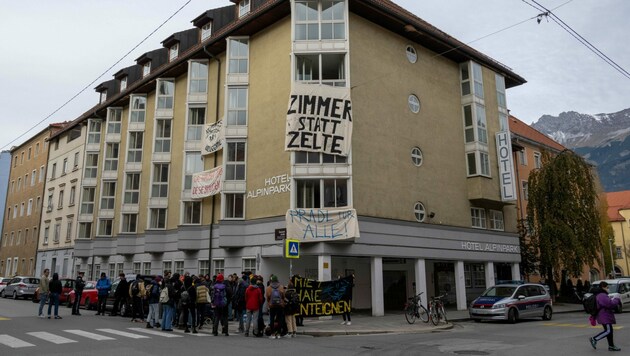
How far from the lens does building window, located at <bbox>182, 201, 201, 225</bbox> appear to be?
28.6 metres

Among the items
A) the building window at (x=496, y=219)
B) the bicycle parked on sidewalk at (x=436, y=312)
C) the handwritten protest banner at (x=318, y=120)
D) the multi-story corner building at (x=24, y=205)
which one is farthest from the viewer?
the multi-story corner building at (x=24, y=205)

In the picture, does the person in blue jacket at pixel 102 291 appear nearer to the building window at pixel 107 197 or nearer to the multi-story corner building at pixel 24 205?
the building window at pixel 107 197

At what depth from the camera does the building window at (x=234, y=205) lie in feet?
85.1

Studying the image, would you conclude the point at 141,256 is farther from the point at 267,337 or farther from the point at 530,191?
the point at 530,191

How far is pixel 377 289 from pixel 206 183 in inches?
440

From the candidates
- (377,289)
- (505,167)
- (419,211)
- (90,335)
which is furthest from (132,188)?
(505,167)

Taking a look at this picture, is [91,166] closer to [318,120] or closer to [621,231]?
[318,120]

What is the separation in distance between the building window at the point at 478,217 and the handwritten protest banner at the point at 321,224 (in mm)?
11065

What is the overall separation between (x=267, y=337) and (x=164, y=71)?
22709 mm

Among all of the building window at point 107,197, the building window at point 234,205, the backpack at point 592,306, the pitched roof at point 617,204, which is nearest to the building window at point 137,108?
the building window at point 107,197

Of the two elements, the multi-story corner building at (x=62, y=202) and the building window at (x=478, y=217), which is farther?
the multi-story corner building at (x=62, y=202)

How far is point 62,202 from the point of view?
44688 mm

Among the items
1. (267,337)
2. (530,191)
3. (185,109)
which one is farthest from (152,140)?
(530,191)

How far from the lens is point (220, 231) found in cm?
2544
